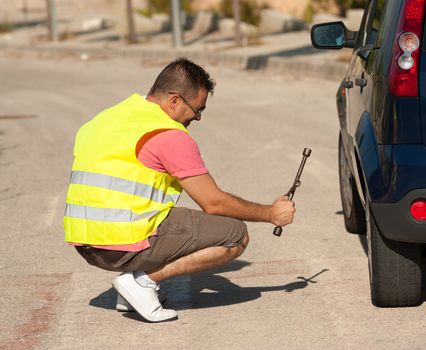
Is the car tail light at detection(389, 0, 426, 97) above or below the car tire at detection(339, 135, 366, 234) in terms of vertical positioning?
above

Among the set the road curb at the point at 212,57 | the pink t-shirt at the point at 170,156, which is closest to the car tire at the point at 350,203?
the pink t-shirt at the point at 170,156

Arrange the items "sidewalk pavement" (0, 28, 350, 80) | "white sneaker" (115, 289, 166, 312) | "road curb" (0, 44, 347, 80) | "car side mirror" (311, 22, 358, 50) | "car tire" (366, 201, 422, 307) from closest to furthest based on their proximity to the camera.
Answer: "car tire" (366, 201, 422, 307) < "white sneaker" (115, 289, 166, 312) < "car side mirror" (311, 22, 358, 50) < "road curb" (0, 44, 347, 80) < "sidewalk pavement" (0, 28, 350, 80)

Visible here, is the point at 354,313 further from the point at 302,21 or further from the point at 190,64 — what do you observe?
the point at 302,21

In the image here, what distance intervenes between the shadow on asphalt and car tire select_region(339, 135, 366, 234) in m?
0.85

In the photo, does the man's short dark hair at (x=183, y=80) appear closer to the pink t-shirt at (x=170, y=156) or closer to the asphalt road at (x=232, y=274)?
the pink t-shirt at (x=170, y=156)

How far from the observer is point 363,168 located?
607 centimetres

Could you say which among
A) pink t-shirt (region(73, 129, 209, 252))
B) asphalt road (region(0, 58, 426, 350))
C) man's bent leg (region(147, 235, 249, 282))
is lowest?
asphalt road (region(0, 58, 426, 350))

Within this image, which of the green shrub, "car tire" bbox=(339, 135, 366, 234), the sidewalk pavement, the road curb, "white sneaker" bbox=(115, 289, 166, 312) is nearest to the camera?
"white sneaker" bbox=(115, 289, 166, 312)

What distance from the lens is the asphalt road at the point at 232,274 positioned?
19.3 ft

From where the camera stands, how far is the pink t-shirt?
19.4ft

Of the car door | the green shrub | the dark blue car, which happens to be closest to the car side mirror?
the car door

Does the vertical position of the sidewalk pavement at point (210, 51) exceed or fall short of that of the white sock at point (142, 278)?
it falls short

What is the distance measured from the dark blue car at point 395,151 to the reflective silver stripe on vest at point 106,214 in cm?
105

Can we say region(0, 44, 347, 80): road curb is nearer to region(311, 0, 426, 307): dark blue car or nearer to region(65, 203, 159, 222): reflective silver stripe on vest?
region(311, 0, 426, 307): dark blue car
